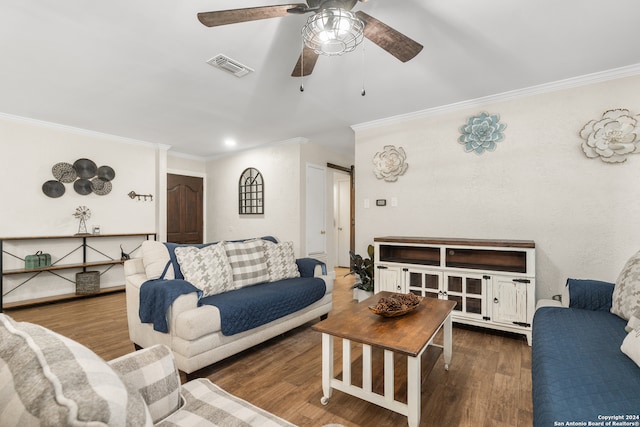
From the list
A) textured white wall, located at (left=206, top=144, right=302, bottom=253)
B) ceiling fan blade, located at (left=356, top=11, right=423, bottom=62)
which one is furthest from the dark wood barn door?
ceiling fan blade, located at (left=356, top=11, right=423, bottom=62)

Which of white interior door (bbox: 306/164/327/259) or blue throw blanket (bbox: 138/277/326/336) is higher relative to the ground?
white interior door (bbox: 306/164/327/259)

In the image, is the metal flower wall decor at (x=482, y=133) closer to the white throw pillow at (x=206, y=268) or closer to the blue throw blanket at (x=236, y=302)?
the blue throw blanket at (x=236, y=302)

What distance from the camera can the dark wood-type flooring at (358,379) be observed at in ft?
5.61

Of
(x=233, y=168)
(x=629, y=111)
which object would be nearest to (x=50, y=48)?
(x=233, y=168)

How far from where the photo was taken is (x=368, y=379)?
1.73 metres

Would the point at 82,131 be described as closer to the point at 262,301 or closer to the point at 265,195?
the point at 265,195

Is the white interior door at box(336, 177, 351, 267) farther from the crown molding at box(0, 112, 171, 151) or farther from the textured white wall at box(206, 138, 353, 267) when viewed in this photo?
the crown molding at box(0, 112, 171, 151)

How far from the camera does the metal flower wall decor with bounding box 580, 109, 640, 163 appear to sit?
2.60 metres

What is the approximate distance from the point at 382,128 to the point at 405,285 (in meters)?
2.02

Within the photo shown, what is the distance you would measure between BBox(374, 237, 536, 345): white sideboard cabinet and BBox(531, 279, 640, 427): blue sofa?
70cm

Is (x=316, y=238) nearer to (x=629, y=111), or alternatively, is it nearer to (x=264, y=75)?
(x=264, y=75)

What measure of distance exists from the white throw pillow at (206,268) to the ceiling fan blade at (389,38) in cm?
205

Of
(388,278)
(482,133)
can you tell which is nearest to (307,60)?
(482,133)

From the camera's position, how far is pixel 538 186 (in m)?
2.96
